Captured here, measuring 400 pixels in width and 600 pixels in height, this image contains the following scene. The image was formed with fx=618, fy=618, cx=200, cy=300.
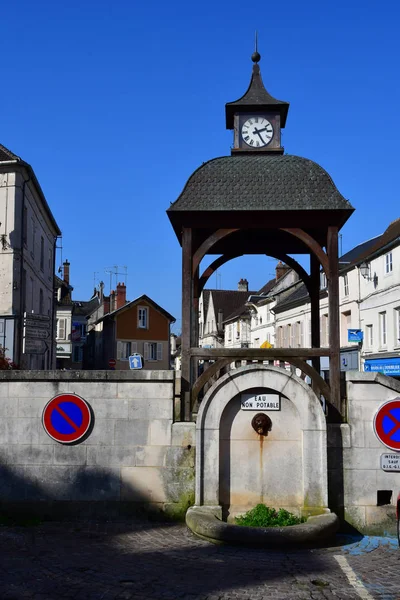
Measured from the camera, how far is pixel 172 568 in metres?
Result: 6.61

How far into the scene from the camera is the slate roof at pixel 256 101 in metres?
10.3

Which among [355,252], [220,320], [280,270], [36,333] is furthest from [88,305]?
[36,333]

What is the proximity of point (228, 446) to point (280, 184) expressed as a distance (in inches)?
157

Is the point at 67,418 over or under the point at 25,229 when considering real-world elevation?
under

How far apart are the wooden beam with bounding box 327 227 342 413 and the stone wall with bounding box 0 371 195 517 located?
2.13m

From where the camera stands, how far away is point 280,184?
31.0 ft

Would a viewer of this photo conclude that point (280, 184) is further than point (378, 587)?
Yes

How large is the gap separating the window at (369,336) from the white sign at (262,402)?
2328cm

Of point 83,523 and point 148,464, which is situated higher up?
point 148,464

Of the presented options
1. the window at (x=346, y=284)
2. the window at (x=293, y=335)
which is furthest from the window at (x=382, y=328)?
the window at (x=293, y=335)

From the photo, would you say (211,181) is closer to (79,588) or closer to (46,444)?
(46,444)

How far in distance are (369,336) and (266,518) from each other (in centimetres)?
2439

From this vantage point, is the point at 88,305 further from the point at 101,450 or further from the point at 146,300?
the point at 101,450

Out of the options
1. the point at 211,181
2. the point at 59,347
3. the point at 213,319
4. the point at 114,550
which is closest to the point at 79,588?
the point at 114,550
